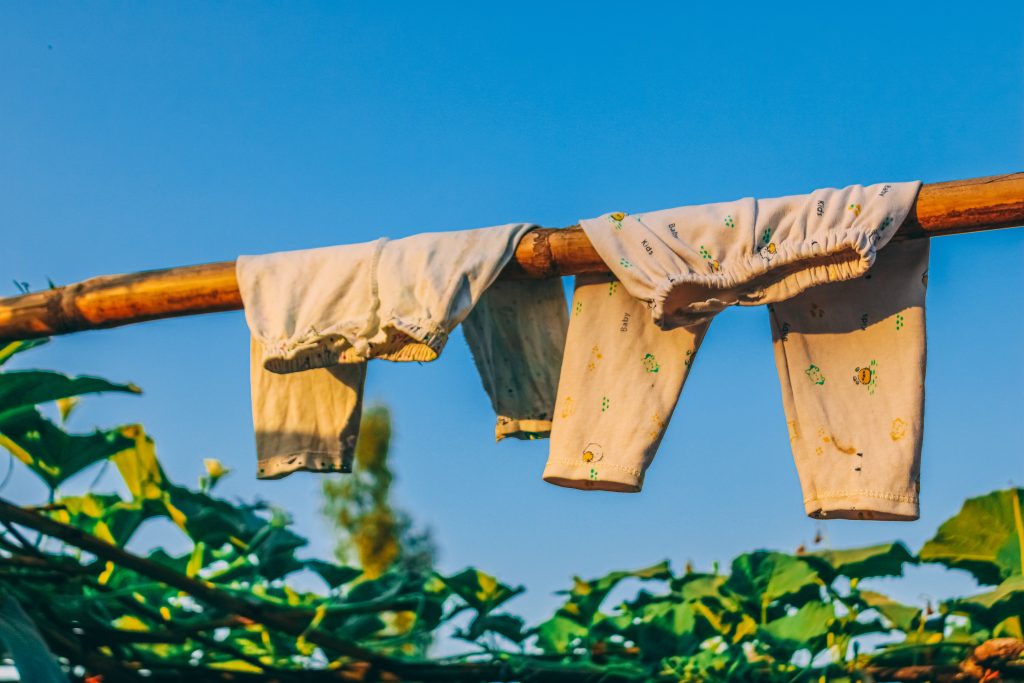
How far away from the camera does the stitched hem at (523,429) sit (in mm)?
1997

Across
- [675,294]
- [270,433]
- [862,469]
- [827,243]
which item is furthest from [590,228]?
[270,433]

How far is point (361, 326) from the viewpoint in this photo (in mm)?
1785

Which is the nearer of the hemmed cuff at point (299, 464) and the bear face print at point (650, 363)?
the bear face print at point (650, 363)

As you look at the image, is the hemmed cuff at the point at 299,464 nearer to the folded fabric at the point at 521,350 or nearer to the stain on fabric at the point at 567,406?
the folded fabric at the point at 521,350

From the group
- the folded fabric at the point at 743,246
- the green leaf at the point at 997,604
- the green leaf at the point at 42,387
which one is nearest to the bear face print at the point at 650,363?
the folded fabric at the point at 743,246

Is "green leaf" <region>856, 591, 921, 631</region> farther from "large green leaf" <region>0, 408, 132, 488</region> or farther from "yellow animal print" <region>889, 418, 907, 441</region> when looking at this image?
"large green leaf" <region>0, 408, 132, 488</region>

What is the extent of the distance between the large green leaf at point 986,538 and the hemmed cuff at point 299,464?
3.91 feet

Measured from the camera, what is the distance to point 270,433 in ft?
6.70

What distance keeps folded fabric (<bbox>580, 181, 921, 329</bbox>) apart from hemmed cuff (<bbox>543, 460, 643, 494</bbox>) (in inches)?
8.6

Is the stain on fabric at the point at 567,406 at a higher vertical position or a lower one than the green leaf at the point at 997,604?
higher

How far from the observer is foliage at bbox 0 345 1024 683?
2.37m

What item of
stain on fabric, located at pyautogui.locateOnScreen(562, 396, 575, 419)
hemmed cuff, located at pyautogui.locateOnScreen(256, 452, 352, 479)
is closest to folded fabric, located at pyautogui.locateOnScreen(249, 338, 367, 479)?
hemmed cuff, located at pyautogui.locateOnScreen(256, 452, 352, 479)

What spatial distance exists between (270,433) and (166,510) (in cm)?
61

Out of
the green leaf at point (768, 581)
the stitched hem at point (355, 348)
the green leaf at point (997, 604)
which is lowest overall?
the green leaf at point (997, 604)
